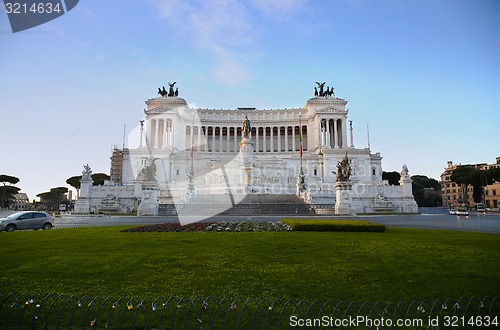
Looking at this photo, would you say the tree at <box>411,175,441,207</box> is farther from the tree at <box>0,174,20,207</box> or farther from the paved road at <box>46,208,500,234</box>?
the tree at <box>0,174,20,207</box>

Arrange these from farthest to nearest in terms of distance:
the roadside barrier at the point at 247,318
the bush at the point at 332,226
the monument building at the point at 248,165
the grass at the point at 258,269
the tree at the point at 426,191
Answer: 1. the tree at the point at 426,191
2. the monument building at the point at 248,165
3. the bush at the point at 332,226
4. the grass at the point at 258,269
5. the roadside barrier at the point at 247,318

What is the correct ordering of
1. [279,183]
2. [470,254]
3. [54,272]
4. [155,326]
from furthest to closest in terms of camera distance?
[279,183], [470,254], [54,272], [155,326]

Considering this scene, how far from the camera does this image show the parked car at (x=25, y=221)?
23375 mm

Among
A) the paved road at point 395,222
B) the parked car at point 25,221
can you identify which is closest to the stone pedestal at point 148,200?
the paved road at point 395,222

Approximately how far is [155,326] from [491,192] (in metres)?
107

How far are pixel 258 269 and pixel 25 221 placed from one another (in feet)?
70.6

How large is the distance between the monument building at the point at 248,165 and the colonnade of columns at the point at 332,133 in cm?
25

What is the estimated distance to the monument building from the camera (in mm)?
45812

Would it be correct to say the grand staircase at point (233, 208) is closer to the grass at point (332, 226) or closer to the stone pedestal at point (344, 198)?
the stone pedestal at point (344, 198)

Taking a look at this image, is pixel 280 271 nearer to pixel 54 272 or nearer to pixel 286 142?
pixel 54 272

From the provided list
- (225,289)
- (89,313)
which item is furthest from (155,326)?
(225,289)

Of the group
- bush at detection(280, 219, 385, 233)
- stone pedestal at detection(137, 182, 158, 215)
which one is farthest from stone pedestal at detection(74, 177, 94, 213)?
bush at detection(280, 219, 385, 233)

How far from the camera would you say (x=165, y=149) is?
8275 centimetres

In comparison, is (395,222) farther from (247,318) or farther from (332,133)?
(332,133)
